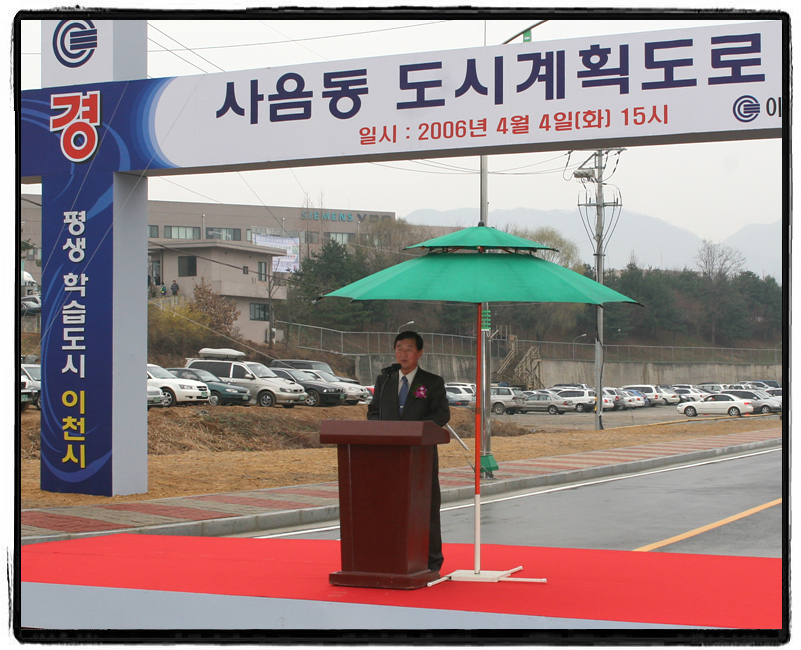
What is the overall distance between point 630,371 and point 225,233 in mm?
43649

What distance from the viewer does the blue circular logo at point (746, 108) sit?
9.88 metres

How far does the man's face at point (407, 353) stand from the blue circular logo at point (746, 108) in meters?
5.57

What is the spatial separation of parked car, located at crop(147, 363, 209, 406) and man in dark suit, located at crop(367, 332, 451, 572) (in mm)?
23587

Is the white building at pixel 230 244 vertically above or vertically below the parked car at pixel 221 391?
above

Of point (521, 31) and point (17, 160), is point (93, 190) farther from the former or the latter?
point (521, 31)

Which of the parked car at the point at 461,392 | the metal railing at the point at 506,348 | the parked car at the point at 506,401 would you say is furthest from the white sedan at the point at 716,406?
the parked car at the point at 461,392

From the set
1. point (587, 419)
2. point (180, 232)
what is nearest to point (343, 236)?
point (180, 232)

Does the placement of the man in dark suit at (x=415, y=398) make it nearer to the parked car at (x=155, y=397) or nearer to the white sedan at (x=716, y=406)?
the parked car at (x=155, y=397)

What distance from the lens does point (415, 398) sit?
21.7ft

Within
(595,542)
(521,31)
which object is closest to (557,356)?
(521,31)

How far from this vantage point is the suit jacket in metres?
6.60

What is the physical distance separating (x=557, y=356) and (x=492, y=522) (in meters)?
60.7

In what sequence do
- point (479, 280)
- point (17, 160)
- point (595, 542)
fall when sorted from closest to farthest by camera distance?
point (17, 160)
point (479, 280)
point (595, 542)

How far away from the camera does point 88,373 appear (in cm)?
1182
